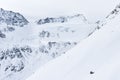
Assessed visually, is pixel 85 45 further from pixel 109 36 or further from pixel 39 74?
pixel 39 74

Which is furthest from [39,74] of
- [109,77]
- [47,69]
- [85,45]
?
[109,77]

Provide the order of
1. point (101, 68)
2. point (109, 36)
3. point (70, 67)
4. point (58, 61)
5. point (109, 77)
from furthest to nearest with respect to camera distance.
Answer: point (58, 61) → point (109, 36) → point (70, 67) → point (101, 68) → point (109, 77)

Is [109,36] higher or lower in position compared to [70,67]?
higher

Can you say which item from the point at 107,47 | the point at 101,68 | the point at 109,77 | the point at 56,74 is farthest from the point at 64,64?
the point at 109,77

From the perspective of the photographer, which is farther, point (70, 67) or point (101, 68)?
point (70, 67)

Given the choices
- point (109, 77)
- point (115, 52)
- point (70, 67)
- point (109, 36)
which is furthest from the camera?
point (109, 36)

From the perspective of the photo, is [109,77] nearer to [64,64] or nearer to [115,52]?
[115,52]
